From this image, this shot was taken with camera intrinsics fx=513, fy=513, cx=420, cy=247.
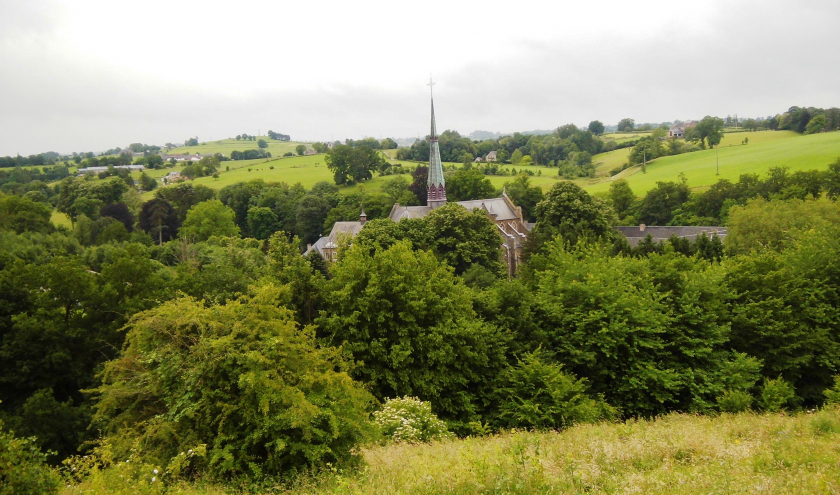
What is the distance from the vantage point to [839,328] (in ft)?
74.1

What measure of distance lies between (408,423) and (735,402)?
11246mm

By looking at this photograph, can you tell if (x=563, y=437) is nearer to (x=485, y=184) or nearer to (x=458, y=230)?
(x=458, y=230)

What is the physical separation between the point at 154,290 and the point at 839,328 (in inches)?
1198

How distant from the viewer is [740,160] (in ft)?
281

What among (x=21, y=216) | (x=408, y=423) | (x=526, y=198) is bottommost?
(x=408, y=423)

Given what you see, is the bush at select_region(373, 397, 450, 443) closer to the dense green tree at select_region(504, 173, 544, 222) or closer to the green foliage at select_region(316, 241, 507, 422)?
the green foliage at select_region(316, 241, 507, 422)

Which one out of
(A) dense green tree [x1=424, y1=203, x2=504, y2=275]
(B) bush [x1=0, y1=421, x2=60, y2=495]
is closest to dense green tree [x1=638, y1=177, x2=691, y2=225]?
(A) dense green tree [x1=424, y1=203, x2=504, y2=275]

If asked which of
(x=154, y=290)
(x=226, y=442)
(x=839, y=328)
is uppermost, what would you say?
(x=154, y=290)

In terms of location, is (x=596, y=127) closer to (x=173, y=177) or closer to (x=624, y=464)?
(x=173, y=177)

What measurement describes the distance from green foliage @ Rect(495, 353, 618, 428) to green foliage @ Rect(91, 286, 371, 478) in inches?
245

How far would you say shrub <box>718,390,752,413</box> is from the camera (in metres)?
17.2

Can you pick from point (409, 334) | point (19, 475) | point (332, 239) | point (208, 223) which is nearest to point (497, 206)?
point (332, 239)

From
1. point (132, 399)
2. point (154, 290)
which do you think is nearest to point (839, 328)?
point (132, 399)

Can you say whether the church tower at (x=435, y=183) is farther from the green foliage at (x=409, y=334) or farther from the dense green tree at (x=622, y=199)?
the green foliage at (x=409, y=334)
